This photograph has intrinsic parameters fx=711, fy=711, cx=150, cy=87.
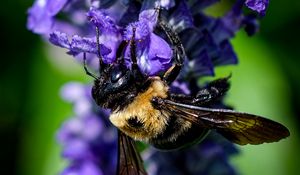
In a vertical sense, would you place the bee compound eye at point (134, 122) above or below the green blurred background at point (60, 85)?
above

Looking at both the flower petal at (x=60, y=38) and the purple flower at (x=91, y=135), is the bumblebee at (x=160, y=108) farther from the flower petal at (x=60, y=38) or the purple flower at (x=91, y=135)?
the purple flower at (x=91, y=135)

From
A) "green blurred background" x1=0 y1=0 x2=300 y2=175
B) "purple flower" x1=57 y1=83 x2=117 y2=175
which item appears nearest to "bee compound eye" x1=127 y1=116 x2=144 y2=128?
"purple flower" x1=57 y1=83 x2=117 y2=175

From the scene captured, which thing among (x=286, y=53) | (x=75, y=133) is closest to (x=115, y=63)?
(x=75, y=133)

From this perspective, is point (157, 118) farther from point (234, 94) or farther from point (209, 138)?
point (234, 94)

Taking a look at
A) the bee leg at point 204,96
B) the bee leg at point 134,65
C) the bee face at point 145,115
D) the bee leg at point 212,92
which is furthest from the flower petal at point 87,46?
the bee leg at point 212,92

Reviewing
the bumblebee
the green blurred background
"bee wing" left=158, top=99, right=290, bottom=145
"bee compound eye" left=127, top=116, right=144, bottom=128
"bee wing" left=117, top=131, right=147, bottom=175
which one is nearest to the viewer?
"bee wing" left=158, top=99, right=290, bottom=145

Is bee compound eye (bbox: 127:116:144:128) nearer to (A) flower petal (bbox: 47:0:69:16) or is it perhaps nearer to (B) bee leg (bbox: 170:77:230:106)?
(B) bee leg (bbox: 170:77:230:106)
